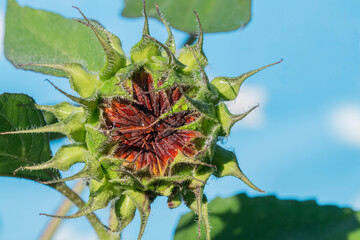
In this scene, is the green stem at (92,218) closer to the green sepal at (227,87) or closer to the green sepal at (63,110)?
the green sepal at (63,110)

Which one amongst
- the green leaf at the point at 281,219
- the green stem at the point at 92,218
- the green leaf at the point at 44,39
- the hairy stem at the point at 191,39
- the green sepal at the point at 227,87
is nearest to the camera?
the green sepal at the point at 227,87

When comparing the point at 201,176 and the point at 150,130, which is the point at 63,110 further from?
the point at 201,176

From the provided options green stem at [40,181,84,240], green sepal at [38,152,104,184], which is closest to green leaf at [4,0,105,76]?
green stem at [40,181,84,240]

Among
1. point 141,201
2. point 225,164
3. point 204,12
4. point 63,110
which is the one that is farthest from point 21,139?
point 204,12

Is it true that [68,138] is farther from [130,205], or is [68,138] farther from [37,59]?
[37,59]

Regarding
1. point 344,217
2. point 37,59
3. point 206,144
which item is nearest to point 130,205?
point 206,144

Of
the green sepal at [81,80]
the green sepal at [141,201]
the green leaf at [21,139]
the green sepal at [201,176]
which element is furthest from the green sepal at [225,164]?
the green leaf at [21,139]

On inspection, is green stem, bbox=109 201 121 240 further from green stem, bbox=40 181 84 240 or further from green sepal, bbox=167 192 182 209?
green stem, bbox=40 181 84 240
